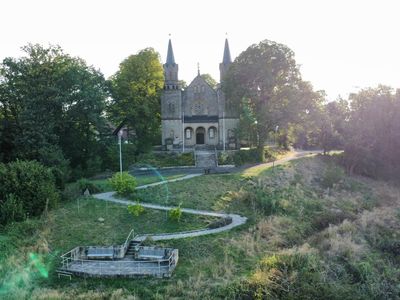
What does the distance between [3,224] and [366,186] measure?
33.1 metres

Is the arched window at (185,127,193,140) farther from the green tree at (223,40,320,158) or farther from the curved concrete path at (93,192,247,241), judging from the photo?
the curved concrete path at (93,192,247,241)

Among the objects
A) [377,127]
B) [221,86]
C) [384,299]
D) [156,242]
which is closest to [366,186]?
[377,127]

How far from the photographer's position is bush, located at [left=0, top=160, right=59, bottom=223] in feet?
75.3

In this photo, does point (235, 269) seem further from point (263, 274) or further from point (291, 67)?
point (291, 67)

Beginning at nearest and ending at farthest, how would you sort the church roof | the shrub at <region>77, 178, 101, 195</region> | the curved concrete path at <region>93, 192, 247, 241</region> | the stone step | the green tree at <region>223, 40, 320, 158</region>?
the curved concrete path at <region>93, 192, 247, 241</region> → the shrub at <region>77, 178, 101, 195</region> → the stone step → the green tree at <region>223, 40, 320, 158</region> → the church roof

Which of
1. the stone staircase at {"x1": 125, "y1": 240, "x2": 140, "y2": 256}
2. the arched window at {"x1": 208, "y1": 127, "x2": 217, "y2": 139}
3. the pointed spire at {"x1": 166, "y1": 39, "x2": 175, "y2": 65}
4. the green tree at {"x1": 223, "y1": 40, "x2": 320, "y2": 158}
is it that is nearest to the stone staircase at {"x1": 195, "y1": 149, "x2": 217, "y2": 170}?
the arched window at {"x1": 208, "y1": 127, "x2": 217, "y2": 139}

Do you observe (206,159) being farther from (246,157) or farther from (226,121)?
(226,121)

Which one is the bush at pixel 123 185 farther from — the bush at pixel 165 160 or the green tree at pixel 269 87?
the green tree at pixel 269 87

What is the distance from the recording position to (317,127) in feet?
143

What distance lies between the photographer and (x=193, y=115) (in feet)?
159

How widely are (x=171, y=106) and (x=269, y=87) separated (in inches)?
503

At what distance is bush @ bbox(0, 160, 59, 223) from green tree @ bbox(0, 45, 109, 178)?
10555 mm

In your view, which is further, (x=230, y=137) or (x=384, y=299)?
(x=230, y=137)

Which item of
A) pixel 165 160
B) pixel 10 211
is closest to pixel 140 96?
pixel 165 160
